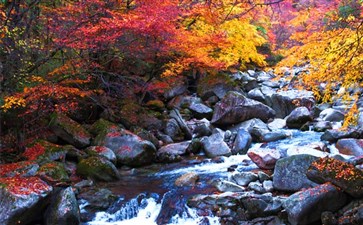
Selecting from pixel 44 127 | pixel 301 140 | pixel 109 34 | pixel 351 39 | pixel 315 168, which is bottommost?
pixel 301 140

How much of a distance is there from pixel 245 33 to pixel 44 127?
844 centimetres

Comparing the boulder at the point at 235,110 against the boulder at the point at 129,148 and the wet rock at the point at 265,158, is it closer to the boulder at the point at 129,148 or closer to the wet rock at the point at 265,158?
the boulder at the point at 129,148

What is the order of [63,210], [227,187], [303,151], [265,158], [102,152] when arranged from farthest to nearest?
1. [102,152]
2. [303,151]
3. [265,158]
4. [227,187]
5. [63,210]

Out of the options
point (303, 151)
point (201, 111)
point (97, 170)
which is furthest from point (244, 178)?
point (201, 111)

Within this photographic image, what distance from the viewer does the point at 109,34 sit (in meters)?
10.4

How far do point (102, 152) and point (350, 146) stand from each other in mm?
7314

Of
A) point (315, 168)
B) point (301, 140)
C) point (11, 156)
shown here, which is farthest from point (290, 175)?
point (11, 156)

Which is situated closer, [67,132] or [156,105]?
[67,132]

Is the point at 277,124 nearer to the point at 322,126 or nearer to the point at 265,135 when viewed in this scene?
the point at 322,126

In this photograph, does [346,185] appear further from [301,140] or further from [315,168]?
[301,140]

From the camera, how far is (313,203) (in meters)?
6.47

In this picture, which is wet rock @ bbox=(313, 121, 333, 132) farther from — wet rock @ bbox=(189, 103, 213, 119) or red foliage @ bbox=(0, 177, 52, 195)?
red foliage @ bbox=(0, 177, 52, 195)

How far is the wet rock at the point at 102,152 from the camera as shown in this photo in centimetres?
1037

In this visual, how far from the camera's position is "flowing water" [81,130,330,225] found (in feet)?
24.2
